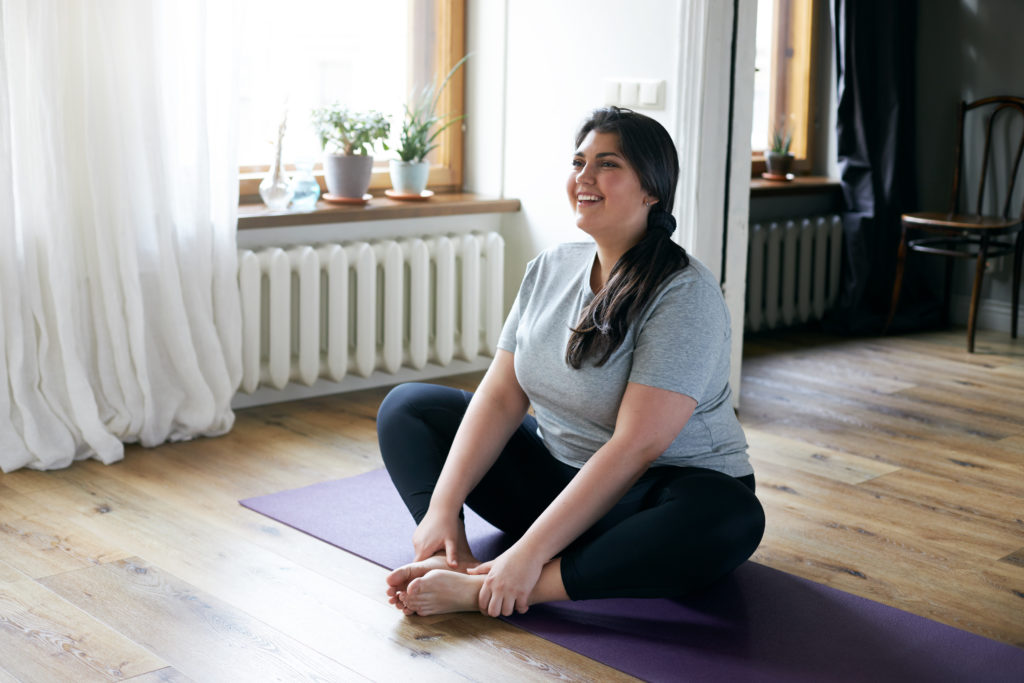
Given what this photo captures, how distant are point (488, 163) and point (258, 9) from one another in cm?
102

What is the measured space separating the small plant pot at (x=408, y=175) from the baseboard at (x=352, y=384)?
1.89ft

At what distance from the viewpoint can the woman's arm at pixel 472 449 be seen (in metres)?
2.04

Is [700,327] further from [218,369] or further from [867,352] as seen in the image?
[867,352]

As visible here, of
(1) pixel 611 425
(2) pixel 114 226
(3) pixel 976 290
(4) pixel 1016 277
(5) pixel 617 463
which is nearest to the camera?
(5) pixel 617 463

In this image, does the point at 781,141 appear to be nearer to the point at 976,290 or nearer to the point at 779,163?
the point at 779,163

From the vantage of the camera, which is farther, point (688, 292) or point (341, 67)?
point (341, 67)

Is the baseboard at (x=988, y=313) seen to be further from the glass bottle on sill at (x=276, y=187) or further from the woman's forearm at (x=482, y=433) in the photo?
the woman's forearm at (x=482, y=433)

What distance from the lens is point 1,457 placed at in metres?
2.77

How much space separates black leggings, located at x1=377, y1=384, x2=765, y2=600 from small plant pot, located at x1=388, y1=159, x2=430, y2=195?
1.70 meters

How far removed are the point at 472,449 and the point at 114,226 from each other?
1.27 m

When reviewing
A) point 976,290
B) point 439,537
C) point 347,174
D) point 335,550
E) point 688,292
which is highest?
point 347,174

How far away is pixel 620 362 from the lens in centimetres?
198

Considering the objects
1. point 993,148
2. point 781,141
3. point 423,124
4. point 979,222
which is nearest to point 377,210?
point 423,124

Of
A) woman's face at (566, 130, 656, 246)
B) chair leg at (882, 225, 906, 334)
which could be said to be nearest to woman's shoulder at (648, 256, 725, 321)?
woman's face at (566, 130, 656, 246)
